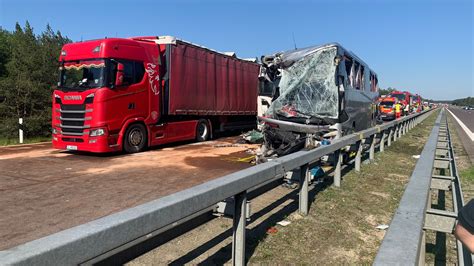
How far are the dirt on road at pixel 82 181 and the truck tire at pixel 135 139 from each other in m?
0.32

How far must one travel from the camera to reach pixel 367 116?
13.0 metres

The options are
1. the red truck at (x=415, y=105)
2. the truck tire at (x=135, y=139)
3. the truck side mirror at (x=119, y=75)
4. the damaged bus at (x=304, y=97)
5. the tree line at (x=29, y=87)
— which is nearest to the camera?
the damaged bus at (x=304, y=97)

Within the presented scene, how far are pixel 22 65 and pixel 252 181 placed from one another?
19.4m

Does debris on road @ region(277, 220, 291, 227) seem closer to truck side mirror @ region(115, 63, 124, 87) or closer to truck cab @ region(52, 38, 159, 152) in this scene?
truck cab @ region(52, 38, 159, 152)

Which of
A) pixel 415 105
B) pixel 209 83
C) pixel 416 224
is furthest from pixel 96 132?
pixel 415 105

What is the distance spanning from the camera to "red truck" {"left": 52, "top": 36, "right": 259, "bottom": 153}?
1045 cm

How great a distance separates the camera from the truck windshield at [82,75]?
34.4ft

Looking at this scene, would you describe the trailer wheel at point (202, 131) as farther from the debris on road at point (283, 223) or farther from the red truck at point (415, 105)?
the red truck at point (415, 105)

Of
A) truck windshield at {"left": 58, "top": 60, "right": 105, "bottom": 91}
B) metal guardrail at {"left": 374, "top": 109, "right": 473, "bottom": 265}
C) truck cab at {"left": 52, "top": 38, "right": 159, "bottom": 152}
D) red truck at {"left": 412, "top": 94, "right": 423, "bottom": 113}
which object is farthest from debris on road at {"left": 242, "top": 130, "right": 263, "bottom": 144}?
red truck at {"left": 412, "top": 94, "right": 423, "bottom": 113}

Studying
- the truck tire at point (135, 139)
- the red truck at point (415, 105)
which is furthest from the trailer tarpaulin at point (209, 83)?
the red truck at point (415, 105)

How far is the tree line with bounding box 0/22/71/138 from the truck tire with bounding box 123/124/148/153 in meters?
8.48

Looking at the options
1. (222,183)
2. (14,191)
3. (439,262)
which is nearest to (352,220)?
(439,262)

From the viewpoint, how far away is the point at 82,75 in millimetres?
10852

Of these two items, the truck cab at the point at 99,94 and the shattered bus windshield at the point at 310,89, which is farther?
the truck cab at the point at 99,94
